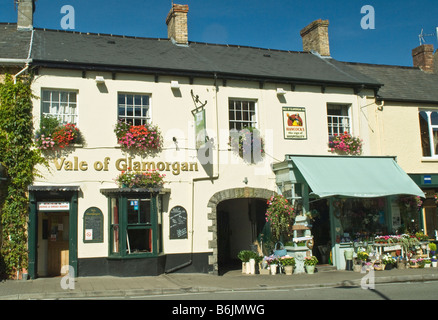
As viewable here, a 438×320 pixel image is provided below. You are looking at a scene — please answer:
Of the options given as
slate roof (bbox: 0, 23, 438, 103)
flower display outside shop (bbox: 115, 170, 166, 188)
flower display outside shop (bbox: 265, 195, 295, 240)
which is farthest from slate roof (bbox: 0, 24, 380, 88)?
flower display outside shop (bbox: 265, 195, 295, 240)

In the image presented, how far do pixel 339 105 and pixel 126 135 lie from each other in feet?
27.1

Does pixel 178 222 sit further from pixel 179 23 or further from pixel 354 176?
pixel 179 23

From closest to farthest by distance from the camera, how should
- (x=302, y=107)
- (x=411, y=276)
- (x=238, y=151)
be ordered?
(x=411, y=276) → (x=238, y=151) → (x=302, y=107)

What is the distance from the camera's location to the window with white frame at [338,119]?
1733cm

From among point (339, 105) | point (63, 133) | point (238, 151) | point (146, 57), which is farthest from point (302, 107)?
point (63, 133)

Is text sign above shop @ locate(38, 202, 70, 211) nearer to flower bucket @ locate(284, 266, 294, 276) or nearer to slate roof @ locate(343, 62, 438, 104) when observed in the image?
flower bucket @ locate(284, 266, 294, 276)

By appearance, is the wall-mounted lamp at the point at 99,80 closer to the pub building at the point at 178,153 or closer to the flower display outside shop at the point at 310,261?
the pub building at the point at 178,153

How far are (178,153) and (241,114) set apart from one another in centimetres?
276

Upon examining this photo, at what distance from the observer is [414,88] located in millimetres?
19266

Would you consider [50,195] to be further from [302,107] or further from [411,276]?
[411,276]

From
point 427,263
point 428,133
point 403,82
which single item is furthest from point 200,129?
point 403,82

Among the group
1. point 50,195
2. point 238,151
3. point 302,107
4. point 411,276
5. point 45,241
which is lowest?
point 411,276

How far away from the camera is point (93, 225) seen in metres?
13.8

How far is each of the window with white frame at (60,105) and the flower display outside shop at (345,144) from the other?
889cm
